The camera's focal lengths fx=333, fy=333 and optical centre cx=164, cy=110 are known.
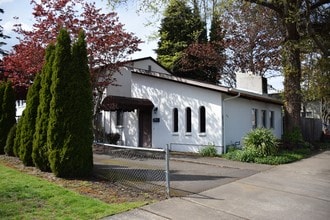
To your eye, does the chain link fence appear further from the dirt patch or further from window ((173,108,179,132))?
window ((173,108,179,132))

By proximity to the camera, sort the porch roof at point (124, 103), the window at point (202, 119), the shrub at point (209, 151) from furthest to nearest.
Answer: the porch roof at point (124, 103)
the window at point (202, 119)
the shrub at point (209, 151)

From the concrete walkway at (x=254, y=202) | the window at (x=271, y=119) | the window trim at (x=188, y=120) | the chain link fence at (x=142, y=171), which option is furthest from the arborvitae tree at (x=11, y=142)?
the window at (x=271, y=119)

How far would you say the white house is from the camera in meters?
16.0

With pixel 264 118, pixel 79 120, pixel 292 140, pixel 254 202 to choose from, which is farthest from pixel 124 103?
pixel 254 202

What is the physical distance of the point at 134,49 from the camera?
54.7 feet

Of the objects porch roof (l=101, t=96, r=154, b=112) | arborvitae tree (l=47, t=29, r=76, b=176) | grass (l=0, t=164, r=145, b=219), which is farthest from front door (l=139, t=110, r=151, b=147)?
grass (l=0, t=164, r=145, b=219)

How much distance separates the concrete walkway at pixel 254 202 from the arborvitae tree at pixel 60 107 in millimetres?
3563

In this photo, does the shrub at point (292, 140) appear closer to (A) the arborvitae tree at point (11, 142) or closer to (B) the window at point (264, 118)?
(B) the window at point (264, 118)

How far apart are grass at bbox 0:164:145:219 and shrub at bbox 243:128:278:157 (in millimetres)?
8435

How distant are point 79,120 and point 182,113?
852cm

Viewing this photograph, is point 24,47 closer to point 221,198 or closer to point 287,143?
point 221,198

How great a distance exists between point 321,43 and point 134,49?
9136 mm

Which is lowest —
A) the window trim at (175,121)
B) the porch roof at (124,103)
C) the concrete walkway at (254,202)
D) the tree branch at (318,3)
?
the concrete walkway at (254,202)

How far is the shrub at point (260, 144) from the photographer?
14.0 meters
